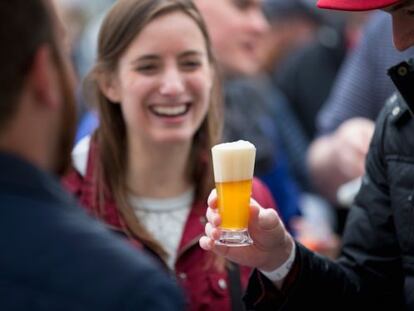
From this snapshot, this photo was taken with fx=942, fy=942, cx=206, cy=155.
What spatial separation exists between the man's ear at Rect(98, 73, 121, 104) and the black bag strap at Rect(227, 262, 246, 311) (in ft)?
2.44

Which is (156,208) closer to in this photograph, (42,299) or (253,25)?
(42,299)

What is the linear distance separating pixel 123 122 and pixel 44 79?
1706mm

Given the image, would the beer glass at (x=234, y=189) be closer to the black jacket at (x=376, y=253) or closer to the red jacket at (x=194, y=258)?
the black jacket at (x=376, y=253)

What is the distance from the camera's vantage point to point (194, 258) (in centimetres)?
321

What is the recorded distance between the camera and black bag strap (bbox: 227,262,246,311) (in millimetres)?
3105

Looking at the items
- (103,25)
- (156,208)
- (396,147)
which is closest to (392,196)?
(396,147)

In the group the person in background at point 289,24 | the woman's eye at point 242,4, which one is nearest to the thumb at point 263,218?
the woman's eye at point 242,4

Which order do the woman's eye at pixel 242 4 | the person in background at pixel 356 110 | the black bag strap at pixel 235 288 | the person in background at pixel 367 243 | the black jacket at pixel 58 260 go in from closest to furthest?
the black jacket at pixel 58 260 → the person in background at pixel 367 243 → the black bag strap at pixel 235 288 → the person in background at pixel 356 110 → the woman's eye at pixel 242 4

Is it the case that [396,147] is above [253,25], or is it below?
below

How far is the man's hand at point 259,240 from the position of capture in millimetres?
2572

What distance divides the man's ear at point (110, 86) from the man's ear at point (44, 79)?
1596 mm

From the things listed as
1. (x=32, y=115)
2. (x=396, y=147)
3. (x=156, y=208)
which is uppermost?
(x=32, y=115)

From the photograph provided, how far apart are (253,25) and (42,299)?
374cm

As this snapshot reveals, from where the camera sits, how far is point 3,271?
5.56 ft
